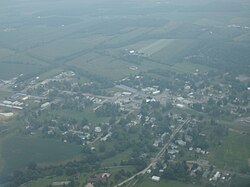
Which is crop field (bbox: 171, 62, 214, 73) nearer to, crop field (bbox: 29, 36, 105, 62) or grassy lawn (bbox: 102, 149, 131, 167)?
crop field (bbox: 29, 36, 105, 62)

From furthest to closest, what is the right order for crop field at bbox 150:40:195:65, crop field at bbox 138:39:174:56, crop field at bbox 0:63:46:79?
crop field at bbox 138:39:174:56, crop field at bbox 150:40:195:65, crop field at bbox 0:63:46:79

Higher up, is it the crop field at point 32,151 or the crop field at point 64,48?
the crop field at point 64,48

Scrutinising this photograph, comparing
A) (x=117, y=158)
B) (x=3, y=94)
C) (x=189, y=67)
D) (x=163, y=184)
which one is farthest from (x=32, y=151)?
(x=189, y=67)

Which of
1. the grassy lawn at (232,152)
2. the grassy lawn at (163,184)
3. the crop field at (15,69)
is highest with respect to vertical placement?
the crop field at (15,69)

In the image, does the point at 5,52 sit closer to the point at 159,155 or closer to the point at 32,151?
the point at 32,151

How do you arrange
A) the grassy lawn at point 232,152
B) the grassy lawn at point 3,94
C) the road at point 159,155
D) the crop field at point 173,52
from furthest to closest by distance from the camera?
the crop field at point 173,52 < the grassy lawn at point 3,94 < the grassy lawn at point 232,152 < the road at point 159,155

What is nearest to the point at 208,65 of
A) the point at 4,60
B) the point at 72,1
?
the point at 4,60

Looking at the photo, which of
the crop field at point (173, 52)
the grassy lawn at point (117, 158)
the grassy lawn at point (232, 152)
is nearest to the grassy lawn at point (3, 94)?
the grassy lawn at point (117, 158)

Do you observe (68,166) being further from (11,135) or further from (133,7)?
(133,7)

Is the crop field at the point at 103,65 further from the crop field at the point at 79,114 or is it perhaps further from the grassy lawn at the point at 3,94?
the grassy lawn at the point at 3,94

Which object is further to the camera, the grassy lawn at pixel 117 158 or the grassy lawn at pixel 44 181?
the grassy lawn at pixel 117 158

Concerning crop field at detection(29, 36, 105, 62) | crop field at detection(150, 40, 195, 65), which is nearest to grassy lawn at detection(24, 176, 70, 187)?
crop field at detection(150, 40, 195, 65)
